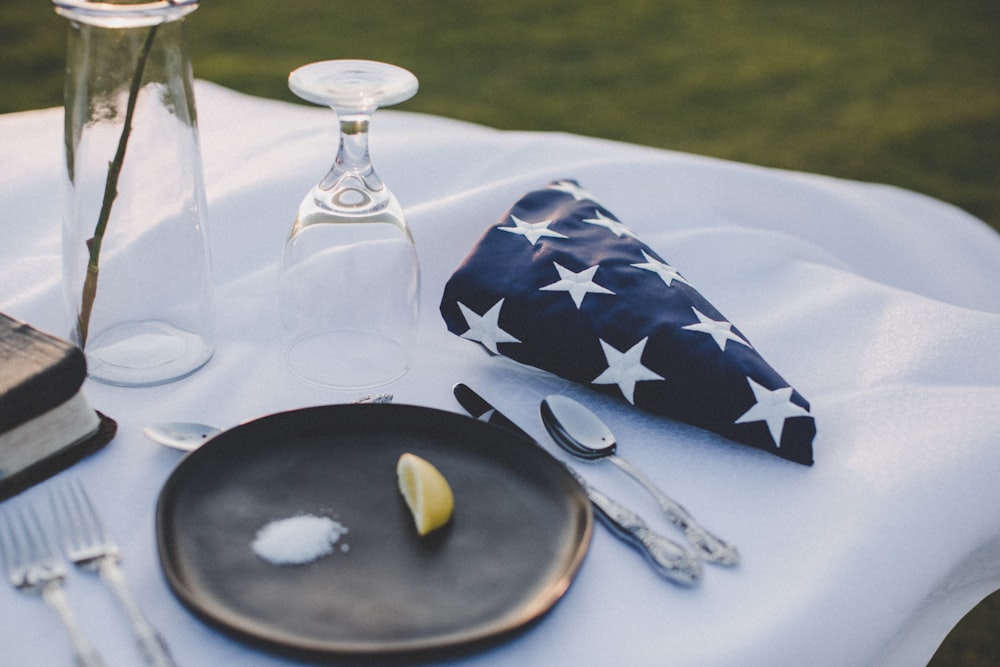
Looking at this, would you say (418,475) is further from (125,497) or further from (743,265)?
(743,265)

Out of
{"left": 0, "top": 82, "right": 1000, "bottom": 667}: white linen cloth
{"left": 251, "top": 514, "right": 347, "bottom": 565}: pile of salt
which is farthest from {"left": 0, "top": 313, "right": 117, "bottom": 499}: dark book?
{"left": 251, "top": 514, "right": 347, "bottom": 565}: pile of salt

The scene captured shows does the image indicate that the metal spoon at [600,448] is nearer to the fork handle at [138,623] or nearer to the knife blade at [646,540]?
the knife blade at [646,540]

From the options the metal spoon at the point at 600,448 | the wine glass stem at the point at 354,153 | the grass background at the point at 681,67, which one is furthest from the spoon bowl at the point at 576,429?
the grass background at the point at 681,67

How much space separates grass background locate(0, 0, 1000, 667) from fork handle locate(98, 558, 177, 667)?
2.58 metres

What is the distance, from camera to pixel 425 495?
60cm

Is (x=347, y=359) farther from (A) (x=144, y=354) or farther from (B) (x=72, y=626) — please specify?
(B) (x=72, y=626)

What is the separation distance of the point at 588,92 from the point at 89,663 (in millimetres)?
3028

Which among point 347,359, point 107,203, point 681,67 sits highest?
point 107,203

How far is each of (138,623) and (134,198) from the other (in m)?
0.34

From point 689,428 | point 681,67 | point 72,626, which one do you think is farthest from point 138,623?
point 681,67

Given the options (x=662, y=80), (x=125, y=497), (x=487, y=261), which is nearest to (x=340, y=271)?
(x=487, y=261)

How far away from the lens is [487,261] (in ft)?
2.65

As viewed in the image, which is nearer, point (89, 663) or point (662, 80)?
point (89, 663)

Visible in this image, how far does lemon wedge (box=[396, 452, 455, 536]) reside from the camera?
60cm
